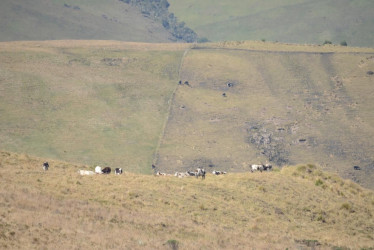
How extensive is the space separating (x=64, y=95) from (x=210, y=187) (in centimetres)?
12637

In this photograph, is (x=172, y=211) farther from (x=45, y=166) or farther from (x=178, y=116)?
(x=178, y=116)

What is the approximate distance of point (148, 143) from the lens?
155 m

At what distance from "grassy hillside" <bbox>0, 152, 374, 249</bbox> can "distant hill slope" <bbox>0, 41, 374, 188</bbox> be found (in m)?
89.3

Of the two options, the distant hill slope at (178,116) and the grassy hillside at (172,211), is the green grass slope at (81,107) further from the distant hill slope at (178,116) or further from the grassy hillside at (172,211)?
the grassy hillside at (172,211)

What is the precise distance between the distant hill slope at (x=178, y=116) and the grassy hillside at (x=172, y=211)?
8928 cm

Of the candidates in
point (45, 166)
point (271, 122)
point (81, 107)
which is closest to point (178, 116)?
point (271, 122)

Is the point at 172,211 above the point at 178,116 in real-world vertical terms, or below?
below

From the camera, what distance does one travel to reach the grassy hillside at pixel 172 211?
32906 millimetres

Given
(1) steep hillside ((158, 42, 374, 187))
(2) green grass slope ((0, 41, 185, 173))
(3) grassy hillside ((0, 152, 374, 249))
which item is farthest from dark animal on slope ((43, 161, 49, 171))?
(1) steep hillside ((158, 42, 374, 187))

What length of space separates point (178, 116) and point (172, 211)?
131 metres

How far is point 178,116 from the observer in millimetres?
171375

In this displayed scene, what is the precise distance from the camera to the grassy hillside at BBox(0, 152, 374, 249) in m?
32.9

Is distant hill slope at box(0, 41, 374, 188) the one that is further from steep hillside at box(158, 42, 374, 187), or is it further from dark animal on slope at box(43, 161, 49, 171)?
dark animal on slope at box(43, 161, 49, 171)

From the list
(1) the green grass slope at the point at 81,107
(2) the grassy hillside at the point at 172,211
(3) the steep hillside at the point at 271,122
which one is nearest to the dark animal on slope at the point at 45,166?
(2) the grassy hillside at the point at 172,211
